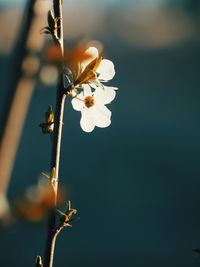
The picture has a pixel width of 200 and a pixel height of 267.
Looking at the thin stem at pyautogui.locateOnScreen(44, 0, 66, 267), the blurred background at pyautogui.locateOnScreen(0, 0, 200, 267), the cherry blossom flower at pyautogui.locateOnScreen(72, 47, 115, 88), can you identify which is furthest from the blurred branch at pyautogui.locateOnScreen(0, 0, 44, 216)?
the cherry blossom flower at pyautogui.locateOnScreen(72, 47, 115, 88)

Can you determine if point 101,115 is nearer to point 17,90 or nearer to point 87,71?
point 87,71

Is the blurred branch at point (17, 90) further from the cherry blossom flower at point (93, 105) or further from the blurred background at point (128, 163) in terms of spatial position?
the cherry blossom flower at point (93, 105)

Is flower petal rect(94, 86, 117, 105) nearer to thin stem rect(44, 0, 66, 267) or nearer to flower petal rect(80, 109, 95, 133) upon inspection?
flower petal rect(80, 109, 95, 133)

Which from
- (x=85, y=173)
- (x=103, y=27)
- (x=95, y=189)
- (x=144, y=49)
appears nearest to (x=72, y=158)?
(x=85, y=173)

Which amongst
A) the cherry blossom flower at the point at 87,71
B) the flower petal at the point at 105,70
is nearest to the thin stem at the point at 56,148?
the cherry blossom flower at the point at 87,71

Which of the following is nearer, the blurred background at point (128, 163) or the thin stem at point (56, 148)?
the thin stem at point (56, 148)

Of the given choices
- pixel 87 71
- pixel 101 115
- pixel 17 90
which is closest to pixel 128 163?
pixel 101 115

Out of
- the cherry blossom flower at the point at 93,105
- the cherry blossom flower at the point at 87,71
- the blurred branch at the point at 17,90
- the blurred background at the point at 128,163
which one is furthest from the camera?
the blurred background at the point at 128,163

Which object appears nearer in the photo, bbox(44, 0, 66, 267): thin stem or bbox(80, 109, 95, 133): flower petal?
bbox(44, 0, 66, 267): thin stem
